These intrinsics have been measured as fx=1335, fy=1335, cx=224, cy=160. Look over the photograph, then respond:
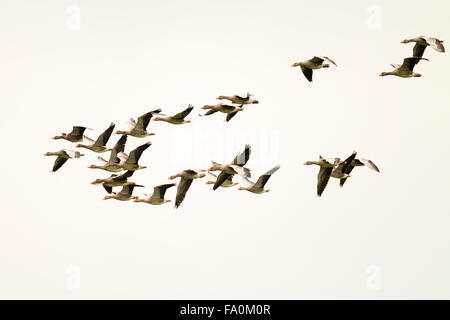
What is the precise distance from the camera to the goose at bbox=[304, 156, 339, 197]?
41.7 meters

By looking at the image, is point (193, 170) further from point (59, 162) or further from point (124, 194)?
point (59, 162)

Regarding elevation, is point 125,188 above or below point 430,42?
below

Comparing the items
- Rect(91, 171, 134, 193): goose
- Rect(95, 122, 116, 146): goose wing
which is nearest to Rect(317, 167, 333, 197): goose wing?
Rect(91, 171, 134, 193): goose

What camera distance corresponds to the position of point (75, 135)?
44.1 meters

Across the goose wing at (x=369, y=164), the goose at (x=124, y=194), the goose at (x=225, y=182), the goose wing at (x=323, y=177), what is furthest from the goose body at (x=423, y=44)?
the goose at (x=124, y=194)

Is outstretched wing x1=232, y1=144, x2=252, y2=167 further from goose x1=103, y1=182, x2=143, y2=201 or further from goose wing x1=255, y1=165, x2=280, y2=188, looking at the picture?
goose x1=103, y1=182, x2=143, y2=201

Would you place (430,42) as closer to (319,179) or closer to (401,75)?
(401,75)

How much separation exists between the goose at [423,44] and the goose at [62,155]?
11.3 metres

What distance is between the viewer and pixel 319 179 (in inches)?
1654

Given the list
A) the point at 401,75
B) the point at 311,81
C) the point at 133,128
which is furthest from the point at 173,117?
the point at 401,75

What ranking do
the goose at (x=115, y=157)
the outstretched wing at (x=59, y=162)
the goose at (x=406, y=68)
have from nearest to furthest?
the goose at (x=406, y=68) → the goose at (x=115, y=157) → the outstretched wing at (x=59, y=162)

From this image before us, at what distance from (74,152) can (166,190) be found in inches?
135

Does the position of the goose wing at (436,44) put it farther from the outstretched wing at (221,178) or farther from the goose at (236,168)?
the outstretched wing at (221,178)

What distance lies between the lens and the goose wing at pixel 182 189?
41781 mm
